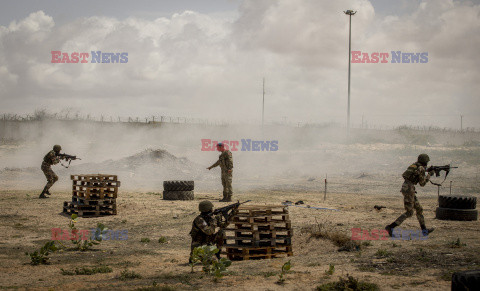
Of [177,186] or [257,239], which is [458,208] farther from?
[177,186]

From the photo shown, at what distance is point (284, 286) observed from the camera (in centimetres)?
665

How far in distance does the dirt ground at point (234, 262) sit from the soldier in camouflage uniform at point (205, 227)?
51 cm

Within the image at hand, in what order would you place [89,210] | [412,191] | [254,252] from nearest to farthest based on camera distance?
[254,252] < [412,191] < [89,210]

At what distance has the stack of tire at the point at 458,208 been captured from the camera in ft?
42.4

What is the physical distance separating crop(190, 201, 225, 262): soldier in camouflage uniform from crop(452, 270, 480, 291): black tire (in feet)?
14.4

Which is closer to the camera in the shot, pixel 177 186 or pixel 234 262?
pixel 234 262

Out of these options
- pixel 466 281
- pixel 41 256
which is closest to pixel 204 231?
pixel 41 256

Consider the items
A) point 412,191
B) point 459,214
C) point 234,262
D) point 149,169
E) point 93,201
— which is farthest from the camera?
point 149,169

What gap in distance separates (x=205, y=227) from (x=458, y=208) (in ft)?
27.6

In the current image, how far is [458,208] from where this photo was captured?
1302 centimetres

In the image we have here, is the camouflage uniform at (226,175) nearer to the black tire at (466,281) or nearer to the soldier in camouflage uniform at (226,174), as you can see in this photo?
the soldier in camouflage uniform at (226,174)

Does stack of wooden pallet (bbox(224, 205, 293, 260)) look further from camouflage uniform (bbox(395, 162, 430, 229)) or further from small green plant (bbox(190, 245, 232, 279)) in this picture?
camouflage uniform (bbox(395, 162, 430, 229))

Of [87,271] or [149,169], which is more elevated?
[149,169]

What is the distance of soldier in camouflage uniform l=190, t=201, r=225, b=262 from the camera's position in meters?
8.35
